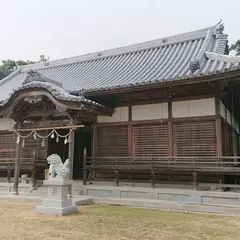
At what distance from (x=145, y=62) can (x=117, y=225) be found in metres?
9.86

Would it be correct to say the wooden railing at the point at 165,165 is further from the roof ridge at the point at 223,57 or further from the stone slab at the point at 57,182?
the roof ridge at the point at 223,57

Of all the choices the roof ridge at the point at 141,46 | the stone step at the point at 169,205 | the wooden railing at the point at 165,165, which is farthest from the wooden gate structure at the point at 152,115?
the roof ridge at the point at 141,46

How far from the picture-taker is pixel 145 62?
14.5 meters

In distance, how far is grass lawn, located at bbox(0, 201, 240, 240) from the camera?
541cm

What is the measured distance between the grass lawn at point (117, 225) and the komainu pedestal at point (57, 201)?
0.79 ft

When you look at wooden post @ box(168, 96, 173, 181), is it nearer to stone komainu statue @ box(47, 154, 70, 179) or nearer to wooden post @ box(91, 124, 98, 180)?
wooden post @ box(91, 124, 98, 180)

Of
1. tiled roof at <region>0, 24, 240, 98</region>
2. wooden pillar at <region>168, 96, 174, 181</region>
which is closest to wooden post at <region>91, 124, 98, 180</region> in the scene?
tiled roof at <region>0, 24, 240, 98</region>

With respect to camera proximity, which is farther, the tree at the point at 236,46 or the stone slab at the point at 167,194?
the tree at the point at 236,46

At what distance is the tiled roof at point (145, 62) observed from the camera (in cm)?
1115

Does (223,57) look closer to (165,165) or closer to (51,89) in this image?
(165,165)

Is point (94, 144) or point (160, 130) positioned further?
point (94, 144)

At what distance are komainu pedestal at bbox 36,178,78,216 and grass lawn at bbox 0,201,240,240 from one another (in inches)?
9.4

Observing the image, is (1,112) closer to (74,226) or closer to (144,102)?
(144,102)

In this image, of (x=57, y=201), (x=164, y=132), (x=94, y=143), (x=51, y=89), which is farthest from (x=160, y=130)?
(x=57, y=201)
